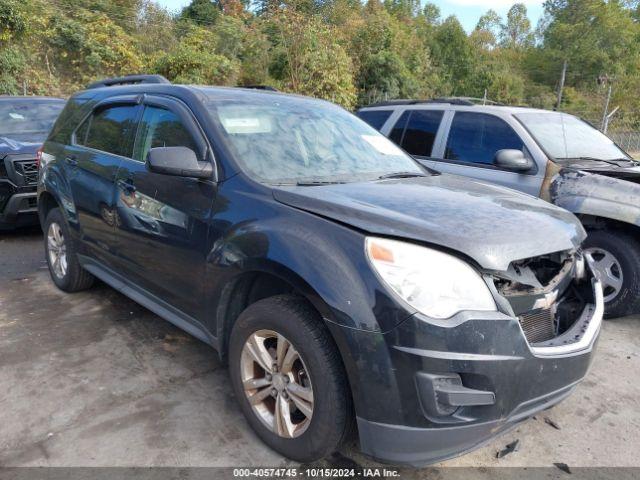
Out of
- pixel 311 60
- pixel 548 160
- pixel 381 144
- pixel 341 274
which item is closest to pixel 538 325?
pixel 341 274

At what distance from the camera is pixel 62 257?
462 cm

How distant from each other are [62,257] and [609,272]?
4616mm

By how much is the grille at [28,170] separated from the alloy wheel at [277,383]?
4.80m

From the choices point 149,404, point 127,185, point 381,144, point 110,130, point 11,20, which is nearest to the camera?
point 149,404

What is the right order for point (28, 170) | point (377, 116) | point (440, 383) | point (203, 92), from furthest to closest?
point (377, 116) → point (28, 170) → point (203, 92) → point (440, 383)

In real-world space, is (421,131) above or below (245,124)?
below

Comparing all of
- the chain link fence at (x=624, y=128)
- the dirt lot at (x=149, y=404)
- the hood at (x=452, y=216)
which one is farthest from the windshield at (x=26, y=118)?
the chain link fence at (x=624, y=128)

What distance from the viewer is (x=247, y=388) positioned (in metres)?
2.62

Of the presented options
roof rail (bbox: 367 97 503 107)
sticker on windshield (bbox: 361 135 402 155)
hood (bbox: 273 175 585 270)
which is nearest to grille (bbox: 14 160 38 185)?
roof rail (bbox: 367 97 503 107)

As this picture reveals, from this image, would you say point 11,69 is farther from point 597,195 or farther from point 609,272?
point 609,272

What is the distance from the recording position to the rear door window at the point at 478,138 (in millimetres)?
5090

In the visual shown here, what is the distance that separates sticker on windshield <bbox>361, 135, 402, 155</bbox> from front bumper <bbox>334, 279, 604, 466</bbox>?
175 centimetres

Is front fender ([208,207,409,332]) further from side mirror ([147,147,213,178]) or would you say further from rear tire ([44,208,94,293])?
rear tire ([44,208,94,293])

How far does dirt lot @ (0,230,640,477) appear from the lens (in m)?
2.55
